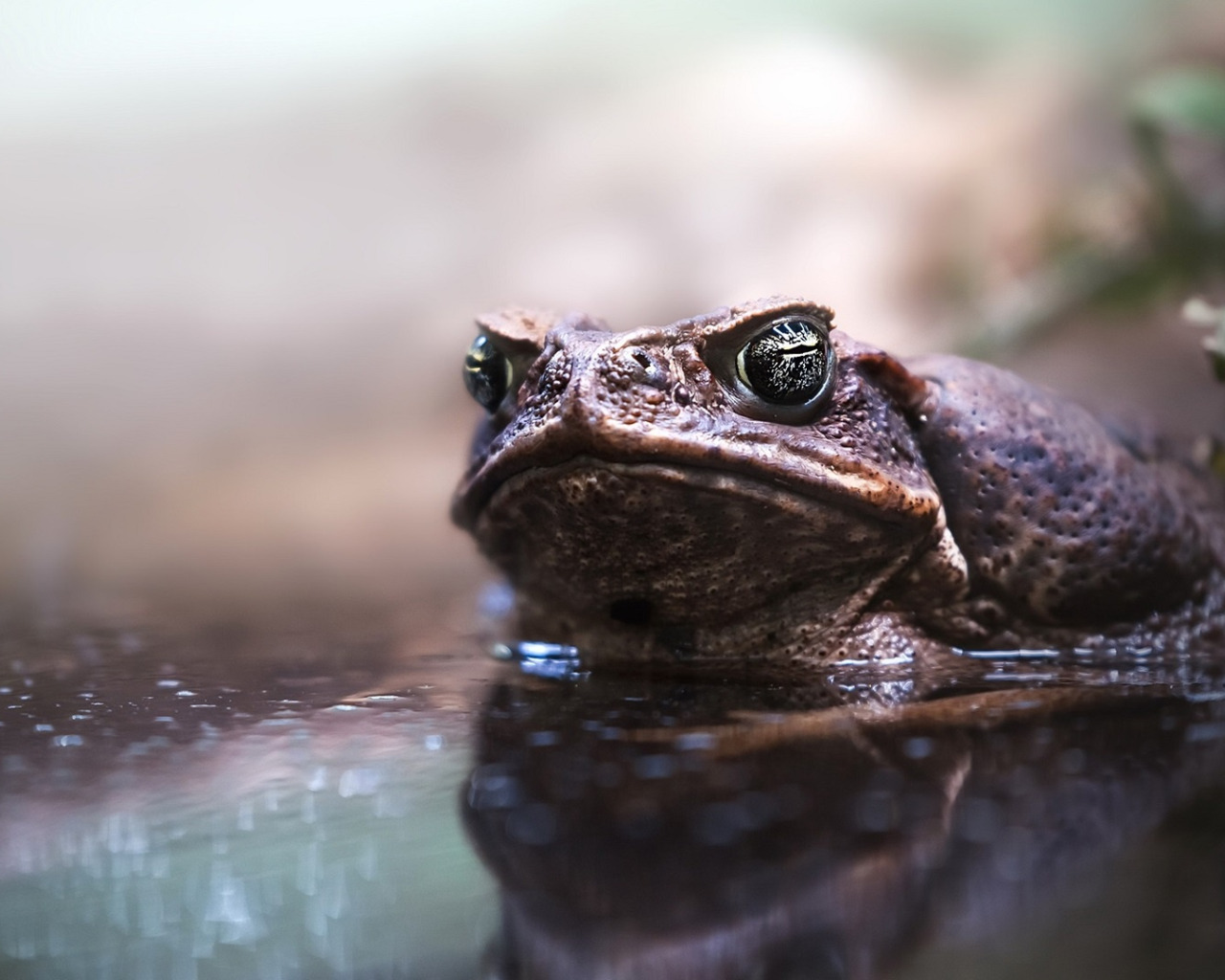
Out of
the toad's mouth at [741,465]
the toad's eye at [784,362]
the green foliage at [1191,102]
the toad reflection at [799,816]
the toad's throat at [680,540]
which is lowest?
the toad reflection at [799,816]

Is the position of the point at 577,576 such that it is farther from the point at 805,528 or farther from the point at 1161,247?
the point at 1161,247

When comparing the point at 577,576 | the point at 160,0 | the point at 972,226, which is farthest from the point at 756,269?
the point at 160,0

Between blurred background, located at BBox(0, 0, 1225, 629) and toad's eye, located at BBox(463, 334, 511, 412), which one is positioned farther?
blurred background, located at BBox(0, 0, 1225, 629)

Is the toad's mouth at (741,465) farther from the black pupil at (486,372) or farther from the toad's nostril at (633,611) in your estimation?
the toad's nostril at (633,611)

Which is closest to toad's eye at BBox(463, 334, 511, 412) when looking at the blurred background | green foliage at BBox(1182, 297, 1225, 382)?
green foliage at BBox(1182, 297, 1225, 382)

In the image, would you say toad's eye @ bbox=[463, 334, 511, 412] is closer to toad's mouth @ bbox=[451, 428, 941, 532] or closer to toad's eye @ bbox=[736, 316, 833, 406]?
toad's mouth @ bbox=[451, 428, 941, 532]

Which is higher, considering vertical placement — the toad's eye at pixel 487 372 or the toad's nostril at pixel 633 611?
the toad's eye at pixel 487 372

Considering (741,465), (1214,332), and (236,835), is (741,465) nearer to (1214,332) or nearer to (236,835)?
(236,835)

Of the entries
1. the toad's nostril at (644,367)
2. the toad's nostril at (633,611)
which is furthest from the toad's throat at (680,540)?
the toad's nostril at (644,367)
